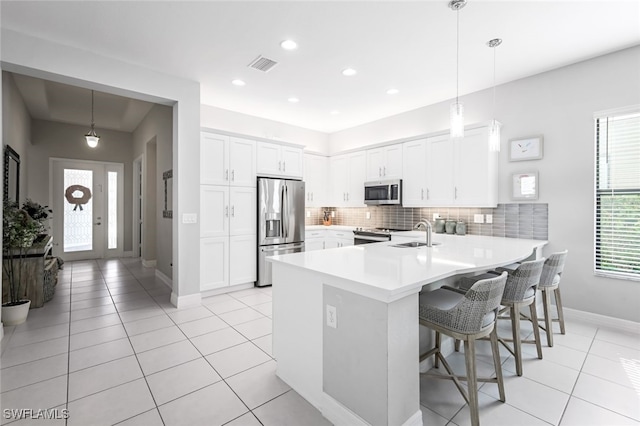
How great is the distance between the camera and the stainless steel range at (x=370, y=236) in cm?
468

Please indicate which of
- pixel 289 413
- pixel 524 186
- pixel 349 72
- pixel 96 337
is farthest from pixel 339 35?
pixel 96 337

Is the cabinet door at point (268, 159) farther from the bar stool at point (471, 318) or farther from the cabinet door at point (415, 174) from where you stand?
the bar stool at point (471, 318)

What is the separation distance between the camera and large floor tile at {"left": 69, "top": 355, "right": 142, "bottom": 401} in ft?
6.83

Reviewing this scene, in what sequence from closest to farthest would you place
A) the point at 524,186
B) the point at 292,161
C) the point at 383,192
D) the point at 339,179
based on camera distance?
the point at 524,186, the point at 383,192, the point at 292,161, the point at 339,179

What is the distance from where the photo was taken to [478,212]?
422 centimetres

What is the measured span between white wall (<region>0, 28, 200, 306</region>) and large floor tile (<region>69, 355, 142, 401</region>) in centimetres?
137

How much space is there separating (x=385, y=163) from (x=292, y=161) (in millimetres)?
1589

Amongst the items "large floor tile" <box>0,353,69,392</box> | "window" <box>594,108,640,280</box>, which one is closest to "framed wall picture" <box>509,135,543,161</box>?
"window" <box>594,108,640,280</box>

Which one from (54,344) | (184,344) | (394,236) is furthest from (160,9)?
(394,236)

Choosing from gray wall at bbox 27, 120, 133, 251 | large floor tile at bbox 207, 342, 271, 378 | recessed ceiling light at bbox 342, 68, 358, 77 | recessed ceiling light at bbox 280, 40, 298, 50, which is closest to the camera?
large floor tile at bbox 207, 342, 271, 378

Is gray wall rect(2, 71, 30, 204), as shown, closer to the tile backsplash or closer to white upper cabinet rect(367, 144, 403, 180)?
the tile backsplash

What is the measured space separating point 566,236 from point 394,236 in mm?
2005

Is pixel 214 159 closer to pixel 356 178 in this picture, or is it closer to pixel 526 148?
pixel 356 178

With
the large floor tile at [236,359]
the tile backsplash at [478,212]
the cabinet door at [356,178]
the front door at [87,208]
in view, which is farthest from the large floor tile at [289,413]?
the front door at [87,208]
